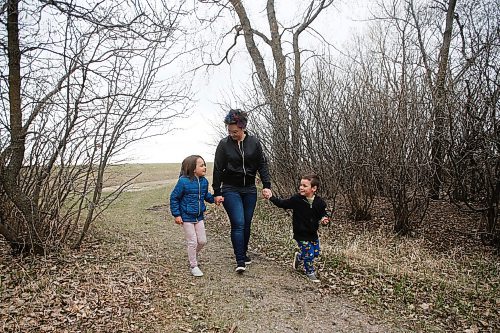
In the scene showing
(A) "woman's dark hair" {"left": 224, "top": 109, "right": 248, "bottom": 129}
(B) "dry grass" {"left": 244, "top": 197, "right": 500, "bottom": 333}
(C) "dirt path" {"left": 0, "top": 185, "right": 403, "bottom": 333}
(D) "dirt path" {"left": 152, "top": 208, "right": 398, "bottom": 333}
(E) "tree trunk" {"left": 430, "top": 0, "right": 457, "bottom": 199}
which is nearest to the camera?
(C) "dirt path" {"left": 0, "top": 185, "right": 403, "bottom": 333}

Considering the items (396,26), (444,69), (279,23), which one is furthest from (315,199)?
(279,23)

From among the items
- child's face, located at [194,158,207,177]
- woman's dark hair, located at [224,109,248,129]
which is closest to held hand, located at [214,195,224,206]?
child's face, located at [194,158,207,177]

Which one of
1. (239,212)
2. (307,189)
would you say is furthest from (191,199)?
(307,189)

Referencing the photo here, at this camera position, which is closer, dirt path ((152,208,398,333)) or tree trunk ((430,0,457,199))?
dirt path ((152,208,398,333))

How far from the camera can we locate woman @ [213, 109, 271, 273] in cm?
527

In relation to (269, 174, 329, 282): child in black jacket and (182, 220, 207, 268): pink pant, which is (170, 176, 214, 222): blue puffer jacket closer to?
(182, 220, 207, 268): pink pant

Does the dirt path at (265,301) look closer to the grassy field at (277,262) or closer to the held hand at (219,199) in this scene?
the grassy field at (277,262)

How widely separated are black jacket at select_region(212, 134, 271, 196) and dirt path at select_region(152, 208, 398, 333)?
117 cm

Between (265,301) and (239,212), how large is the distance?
1.14m

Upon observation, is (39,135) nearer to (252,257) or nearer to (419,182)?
(252,257)

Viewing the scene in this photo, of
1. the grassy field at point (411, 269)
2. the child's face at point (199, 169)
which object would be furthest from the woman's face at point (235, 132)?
the grassy field at point (411, 269)

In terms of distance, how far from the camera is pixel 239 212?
5.29 meters

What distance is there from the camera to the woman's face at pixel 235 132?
5.21m

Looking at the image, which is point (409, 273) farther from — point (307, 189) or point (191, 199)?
point (191, 199)
